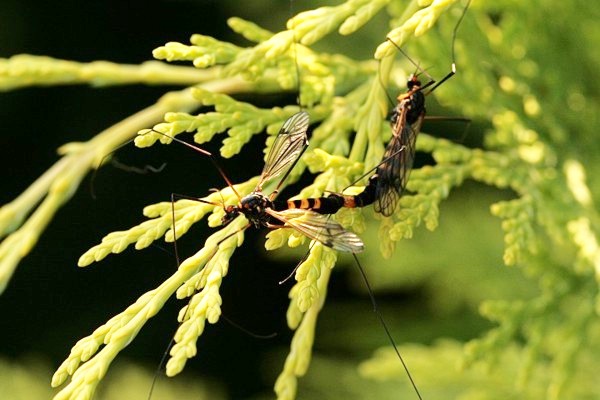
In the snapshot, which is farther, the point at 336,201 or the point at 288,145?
the point at 288,145

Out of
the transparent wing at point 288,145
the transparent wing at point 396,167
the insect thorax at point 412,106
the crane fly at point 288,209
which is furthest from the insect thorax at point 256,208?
the insect thorax at point 412,106

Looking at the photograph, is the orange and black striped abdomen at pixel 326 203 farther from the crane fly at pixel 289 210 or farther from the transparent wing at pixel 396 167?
the transparent wing at pixel 396 167

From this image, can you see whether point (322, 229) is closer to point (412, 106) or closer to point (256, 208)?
point (256, 208)

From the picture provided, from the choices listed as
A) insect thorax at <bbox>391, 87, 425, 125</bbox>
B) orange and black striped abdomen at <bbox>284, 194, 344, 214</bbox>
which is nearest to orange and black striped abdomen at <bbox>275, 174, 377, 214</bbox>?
orange and black striped abdomen at <bbox>284, 194, 344, 214</bbox>

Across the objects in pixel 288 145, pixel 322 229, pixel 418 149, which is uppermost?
pixel 288 145

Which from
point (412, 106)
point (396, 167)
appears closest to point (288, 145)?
point (396, 167)

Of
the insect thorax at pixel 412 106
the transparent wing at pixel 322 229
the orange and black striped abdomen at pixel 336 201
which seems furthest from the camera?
the insect thorax at pixel 412 106
